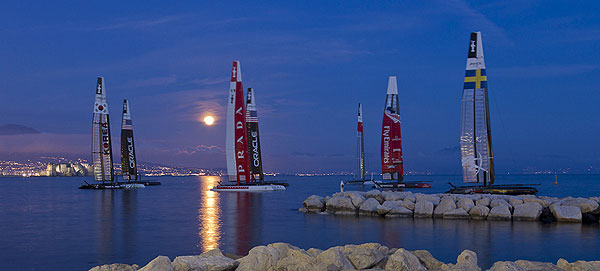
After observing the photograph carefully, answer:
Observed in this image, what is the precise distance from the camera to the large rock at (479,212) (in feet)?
68.5

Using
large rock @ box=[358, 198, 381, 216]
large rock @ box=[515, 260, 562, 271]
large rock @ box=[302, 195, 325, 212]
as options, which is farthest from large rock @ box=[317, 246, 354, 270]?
large rock @ box=[302, 195, 325, 212]

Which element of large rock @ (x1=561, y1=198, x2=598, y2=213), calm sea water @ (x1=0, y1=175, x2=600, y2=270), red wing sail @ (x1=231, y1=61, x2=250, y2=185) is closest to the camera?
calm sea water @ (x1=0, y1=175, x2=600, y2=270)

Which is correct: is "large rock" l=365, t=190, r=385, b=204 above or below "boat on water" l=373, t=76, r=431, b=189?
below

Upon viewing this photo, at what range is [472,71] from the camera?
29.2 meters

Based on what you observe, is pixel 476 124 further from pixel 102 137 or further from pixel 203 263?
pixel 102 137

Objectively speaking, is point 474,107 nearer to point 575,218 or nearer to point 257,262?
point 575,218

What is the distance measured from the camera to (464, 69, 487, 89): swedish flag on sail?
Answer: 1148 inches

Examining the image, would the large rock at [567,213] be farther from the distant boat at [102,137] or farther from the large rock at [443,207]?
the distant boat at [102,137]

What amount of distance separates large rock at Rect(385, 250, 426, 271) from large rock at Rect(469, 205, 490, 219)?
1273cm

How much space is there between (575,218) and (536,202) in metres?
2.18

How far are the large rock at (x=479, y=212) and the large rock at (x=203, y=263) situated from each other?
14.1m

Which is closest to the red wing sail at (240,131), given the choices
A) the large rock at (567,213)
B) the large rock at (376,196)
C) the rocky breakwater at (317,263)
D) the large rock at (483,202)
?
the large rock at (376,196)

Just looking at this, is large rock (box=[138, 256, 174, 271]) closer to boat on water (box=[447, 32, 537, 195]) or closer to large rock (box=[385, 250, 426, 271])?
large rock (box=[385, 250, 426, 271])

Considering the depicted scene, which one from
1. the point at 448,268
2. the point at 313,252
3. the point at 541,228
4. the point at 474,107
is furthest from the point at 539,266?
the point at 474,107
